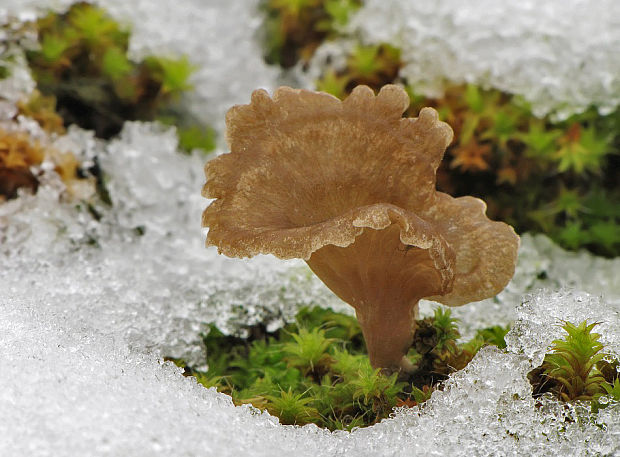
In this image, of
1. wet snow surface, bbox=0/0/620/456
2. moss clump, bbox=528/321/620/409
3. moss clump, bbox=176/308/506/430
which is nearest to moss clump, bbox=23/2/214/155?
wet snow surface, bbox=0/0/620/456

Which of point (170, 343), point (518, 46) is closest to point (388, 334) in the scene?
point (170, 343)

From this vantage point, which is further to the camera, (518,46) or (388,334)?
(518,46)

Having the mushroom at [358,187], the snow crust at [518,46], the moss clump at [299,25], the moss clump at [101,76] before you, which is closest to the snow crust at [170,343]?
the mushroom at [358,187]

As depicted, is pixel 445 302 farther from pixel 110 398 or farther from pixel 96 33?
pixel 96 33

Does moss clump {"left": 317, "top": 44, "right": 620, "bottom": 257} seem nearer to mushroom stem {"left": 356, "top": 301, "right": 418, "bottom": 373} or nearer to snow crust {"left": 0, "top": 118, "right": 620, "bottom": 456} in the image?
snow crust {"left": 0, "top": 118, "right": 620, "bottom": 456}

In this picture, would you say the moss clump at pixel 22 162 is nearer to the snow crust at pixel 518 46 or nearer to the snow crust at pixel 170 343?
the snow crust at pixel 170 343

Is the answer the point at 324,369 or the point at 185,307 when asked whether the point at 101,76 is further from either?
the point at 324,369
